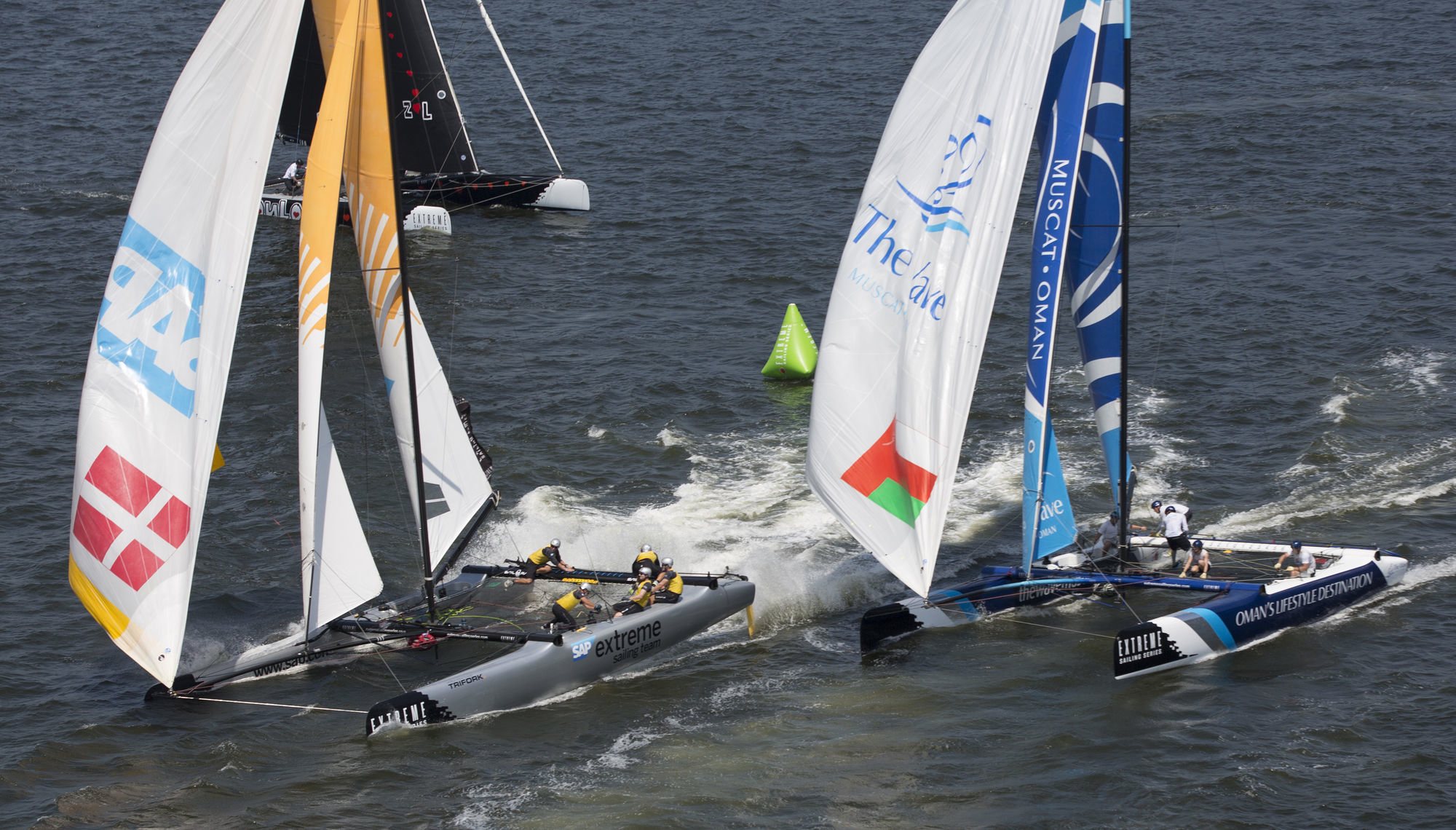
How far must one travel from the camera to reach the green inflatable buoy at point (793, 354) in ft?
109

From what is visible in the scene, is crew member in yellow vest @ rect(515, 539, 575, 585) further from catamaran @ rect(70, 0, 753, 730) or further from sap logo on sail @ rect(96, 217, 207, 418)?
sap logo on sail @ rect(96, 217, 207, 418)

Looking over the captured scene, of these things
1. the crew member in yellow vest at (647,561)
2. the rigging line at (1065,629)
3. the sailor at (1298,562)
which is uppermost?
the sailor at (1298,562)

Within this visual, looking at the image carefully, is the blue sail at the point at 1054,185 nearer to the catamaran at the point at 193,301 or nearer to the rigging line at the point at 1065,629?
the rigging line at the point at 1065,629

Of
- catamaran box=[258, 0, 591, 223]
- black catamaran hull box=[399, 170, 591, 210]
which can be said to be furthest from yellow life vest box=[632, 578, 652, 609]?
black catamaran hull box=[399, 170, 591, 210]

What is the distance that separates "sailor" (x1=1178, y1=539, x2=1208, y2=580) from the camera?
23.1 meters

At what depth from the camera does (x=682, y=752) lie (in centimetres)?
1995

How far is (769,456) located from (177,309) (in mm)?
13385

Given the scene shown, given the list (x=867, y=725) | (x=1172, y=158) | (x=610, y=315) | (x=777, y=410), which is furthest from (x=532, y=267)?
(x=867, y=725)

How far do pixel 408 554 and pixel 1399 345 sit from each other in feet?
67.9

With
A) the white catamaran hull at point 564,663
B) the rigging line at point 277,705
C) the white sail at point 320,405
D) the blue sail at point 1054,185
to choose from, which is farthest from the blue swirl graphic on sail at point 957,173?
the rigging line at point 277,705

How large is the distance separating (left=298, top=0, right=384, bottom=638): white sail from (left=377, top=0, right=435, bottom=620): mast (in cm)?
65

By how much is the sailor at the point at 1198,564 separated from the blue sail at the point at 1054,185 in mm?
2892

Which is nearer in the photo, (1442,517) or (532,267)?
(1442,517)

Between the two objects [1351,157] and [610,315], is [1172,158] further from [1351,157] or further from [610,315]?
[610,315]
